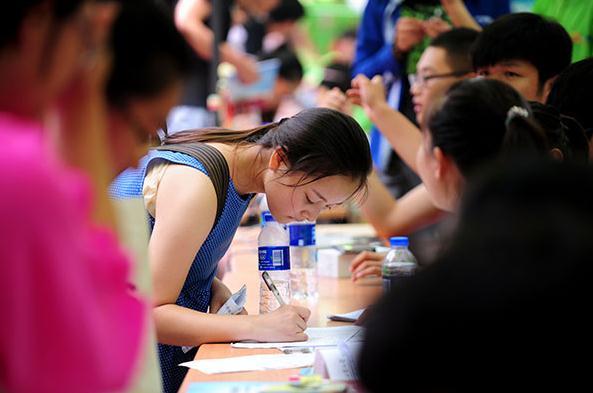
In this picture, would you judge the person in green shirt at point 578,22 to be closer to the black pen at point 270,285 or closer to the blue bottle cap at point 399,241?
the blue bottle cap at point 399,241

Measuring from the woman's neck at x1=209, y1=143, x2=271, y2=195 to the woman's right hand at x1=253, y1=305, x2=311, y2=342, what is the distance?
0.43m

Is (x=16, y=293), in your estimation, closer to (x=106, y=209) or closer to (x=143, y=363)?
(x=106, y=209)

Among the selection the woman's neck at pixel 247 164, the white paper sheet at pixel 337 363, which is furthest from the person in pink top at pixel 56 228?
the woman's neck at pixel 247 164

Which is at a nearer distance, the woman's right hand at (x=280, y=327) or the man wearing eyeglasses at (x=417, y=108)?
the woman's right hand at (x=280, y=327)

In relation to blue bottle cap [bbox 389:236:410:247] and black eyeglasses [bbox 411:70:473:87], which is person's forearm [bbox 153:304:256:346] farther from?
black eyeglasses [bbox 411:70:473:87]

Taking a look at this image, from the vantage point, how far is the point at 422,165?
2.01 meters

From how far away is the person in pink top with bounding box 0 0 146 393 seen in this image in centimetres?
80

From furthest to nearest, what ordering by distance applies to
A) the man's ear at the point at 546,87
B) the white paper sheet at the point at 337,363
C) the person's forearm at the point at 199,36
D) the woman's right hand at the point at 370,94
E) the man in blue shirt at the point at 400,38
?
the person's forearm at the point at 199,36 < the man in blue shirt at the point at 400,38 < the woman's right hand at the point at 370,94 < the man's ear at the point at 546,87 < the white paper sheet at the point at 337,363

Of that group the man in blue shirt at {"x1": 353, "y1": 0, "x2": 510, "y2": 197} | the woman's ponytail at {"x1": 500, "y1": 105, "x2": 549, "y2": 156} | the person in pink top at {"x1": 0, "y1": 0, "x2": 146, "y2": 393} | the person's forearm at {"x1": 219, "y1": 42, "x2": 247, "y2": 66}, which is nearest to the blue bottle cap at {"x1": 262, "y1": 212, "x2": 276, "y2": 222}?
the woman's ponytail at {"x1": 500, "y1": 105, "x2": 549, "y2": 156}

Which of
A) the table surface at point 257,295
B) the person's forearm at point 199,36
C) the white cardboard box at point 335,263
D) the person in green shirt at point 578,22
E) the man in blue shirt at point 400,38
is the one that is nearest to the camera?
the table surface at point 257,295

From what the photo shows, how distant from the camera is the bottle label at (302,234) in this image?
3.05m

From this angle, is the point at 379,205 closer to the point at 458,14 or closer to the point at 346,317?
the point at 458,14

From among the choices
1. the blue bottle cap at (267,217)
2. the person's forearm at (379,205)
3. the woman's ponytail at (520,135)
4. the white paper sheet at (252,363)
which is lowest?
the person's forearm at (379,205)

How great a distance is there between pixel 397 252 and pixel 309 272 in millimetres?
393
